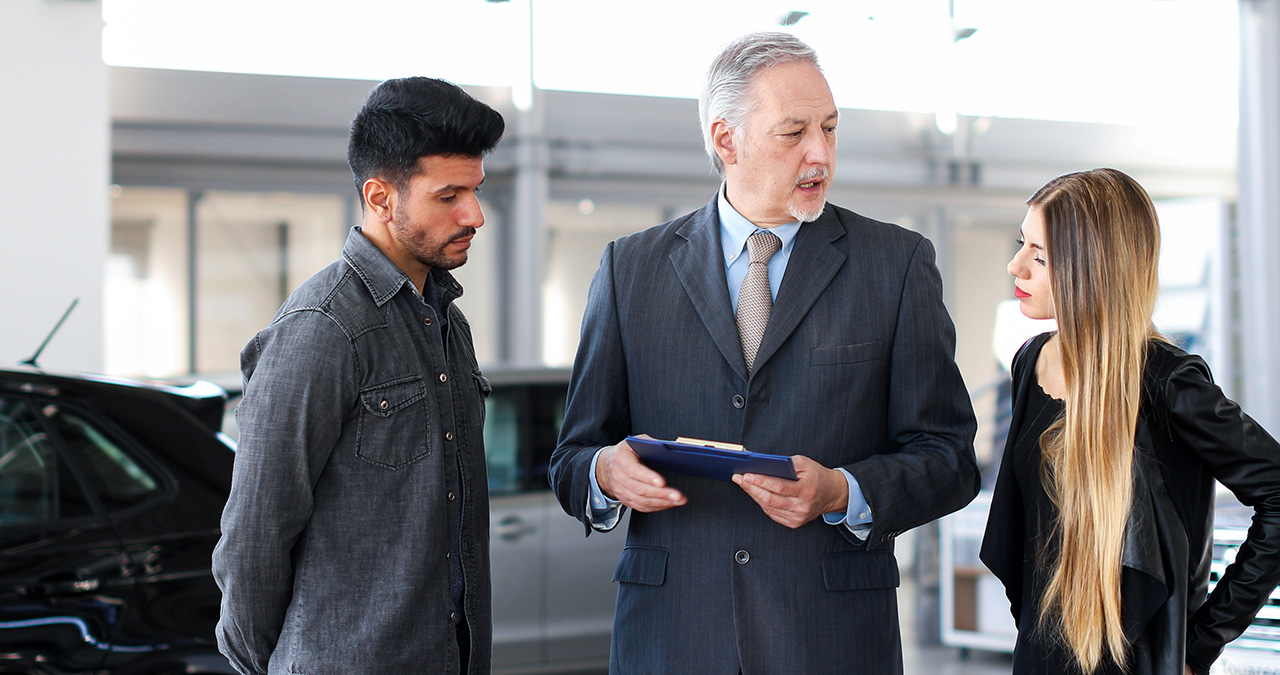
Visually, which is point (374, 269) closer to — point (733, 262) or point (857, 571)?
point (733, 262)

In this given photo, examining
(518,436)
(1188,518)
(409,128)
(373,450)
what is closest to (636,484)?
(373,450)

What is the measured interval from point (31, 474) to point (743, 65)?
1.84 m

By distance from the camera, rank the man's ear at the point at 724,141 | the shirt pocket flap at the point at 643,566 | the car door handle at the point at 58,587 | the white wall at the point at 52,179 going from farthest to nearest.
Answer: the white wall at the point at 52,179
the car door handle at the point at 58,587
the man's ear at the point at 724,141
the shirt pocket flap at the point at 643,566

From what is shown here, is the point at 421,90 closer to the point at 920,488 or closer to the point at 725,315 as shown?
the point at 725,315

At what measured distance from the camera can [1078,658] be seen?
5.61 ft

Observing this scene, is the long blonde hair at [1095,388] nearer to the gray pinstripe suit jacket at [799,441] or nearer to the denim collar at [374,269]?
the gray pinstripe suit jacket at [799,441]

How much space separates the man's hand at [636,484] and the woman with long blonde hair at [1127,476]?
624mm

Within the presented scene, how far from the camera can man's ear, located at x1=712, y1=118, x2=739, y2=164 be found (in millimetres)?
1887

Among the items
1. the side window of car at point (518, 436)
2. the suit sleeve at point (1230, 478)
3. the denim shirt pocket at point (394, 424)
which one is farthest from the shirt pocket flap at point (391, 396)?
the side window of car at point (518, 436)

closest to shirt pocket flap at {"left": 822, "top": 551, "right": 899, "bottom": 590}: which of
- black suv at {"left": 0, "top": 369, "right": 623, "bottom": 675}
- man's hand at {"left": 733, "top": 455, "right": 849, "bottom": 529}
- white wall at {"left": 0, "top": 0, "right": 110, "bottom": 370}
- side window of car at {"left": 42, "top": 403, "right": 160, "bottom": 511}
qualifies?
man's hand at {"left": 733, "top": 455, "right": 849, "bottom": 529}

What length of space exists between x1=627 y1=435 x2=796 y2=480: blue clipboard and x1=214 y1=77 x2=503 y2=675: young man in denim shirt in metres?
0.31

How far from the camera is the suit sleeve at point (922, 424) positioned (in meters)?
1.64

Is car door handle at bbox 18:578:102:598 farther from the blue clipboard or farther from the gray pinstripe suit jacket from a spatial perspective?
the blue clipboard

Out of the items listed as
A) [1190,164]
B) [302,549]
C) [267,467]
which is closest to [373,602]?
[302,549]
